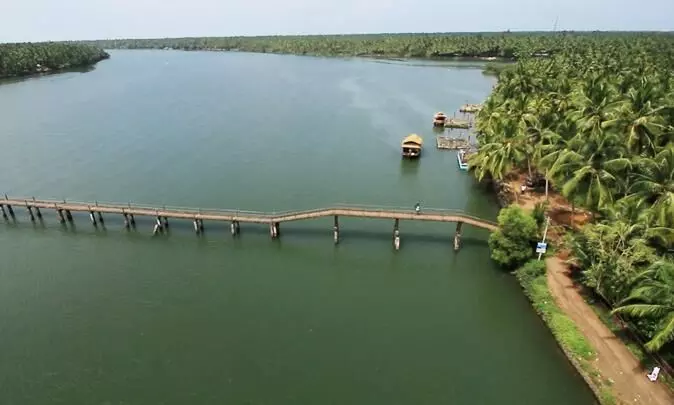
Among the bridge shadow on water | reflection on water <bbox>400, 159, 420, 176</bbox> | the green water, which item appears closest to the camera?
Answer: the green water

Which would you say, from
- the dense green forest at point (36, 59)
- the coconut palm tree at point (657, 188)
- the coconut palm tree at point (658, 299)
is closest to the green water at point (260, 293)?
the coconut palm tree at point (658, 299)

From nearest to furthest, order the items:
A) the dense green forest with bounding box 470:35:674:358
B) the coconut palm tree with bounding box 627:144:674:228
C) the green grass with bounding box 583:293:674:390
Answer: the green grass with bounding box 583:293:674:390 < the dense green forest with bounding box 470:35:674:358 < the coconut palm tree with bounding box 627:144:674:228

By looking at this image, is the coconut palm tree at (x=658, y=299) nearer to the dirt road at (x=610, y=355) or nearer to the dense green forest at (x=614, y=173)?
the dense green forest at (x=614, y=173)

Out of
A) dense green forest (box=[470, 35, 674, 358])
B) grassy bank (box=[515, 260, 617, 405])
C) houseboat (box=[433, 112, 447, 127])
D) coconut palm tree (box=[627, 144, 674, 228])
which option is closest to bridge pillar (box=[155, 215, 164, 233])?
dense green forest (box=[470, 35, 674, 358])

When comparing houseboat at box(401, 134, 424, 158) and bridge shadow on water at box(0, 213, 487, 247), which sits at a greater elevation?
houseboat at box(401, 134, 424, 158)

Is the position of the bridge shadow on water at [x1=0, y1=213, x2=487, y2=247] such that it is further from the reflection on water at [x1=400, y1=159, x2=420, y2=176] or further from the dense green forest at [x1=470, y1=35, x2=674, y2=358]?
the reflection on water at [x1=400, y1=159, x2=420, y2=176]

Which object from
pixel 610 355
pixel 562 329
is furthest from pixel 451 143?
pixel 610 355
